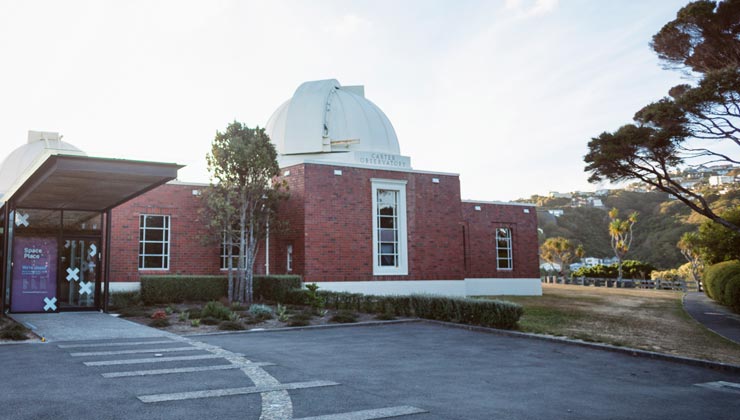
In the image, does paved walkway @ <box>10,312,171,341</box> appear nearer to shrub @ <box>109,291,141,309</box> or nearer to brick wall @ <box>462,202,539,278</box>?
shrub @ <box>109,291,141,309</box>

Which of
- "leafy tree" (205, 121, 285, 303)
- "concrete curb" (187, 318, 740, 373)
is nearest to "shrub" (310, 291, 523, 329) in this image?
"concrete curb" (187, 318, 740, 373)

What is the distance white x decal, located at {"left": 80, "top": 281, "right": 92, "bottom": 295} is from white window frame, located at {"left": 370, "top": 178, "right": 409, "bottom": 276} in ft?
32.5

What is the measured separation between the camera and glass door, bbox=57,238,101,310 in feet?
51.3

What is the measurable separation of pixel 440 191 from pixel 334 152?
4.82 m

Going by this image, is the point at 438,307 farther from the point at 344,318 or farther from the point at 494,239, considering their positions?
the point at 494,239

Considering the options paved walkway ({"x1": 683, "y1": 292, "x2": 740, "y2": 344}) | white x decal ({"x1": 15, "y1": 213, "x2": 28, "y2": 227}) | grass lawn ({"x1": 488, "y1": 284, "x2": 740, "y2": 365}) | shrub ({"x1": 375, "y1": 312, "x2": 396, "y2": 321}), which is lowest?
paved walkway ({"x1": 683, "y1": 292, "x2": 740, "y2": 344})

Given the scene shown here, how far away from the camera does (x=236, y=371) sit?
7.30 metres

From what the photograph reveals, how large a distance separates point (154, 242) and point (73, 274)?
4427mm

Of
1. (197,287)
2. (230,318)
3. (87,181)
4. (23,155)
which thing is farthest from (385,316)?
(23,155)

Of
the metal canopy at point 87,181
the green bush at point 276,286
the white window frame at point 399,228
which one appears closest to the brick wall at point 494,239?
the white window frame at point 399,228

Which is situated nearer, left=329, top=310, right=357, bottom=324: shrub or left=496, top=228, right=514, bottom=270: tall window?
left=329, top=310, right=357, bottom=324: shrub

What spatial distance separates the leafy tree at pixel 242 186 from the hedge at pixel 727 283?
1571 centimetres

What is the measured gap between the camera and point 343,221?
21.2 metres

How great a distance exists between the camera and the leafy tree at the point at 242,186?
59.2ft
